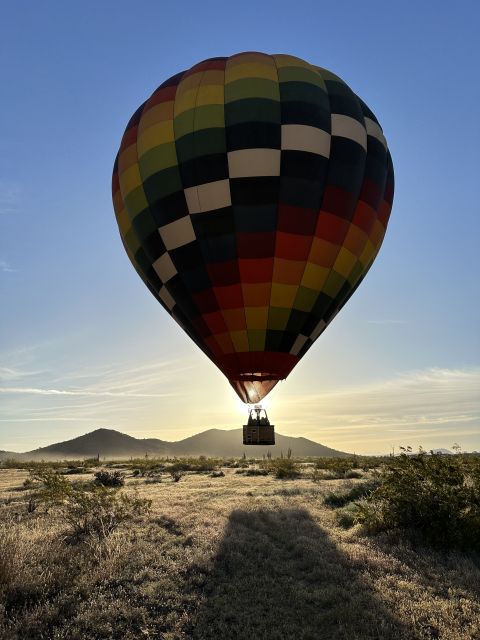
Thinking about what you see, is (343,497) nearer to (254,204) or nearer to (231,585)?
(231,585)

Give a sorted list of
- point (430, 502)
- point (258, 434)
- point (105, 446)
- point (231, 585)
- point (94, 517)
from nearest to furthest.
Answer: point (231, 585) < point (430, 502) < point (94, 517) < point (258, 434) < point (105, 446)

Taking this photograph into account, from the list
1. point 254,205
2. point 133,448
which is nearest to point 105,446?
point 133,448

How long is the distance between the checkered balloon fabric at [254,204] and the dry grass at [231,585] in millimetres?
8113

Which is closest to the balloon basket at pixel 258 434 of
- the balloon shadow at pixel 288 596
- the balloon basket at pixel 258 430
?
the balloon basket at pixel 258 430

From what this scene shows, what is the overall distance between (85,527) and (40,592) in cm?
396

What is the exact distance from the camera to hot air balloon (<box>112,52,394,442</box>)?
17953mm

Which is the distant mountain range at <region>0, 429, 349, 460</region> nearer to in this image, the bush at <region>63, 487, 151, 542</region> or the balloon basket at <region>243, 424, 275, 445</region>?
the balloon basket at <region>243, 424, 275, 445</region>

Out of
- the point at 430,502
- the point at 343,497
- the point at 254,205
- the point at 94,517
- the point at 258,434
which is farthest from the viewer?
the point at 258,434

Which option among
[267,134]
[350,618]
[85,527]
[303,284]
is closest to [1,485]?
[85,527]

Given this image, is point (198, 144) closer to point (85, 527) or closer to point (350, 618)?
point (85, 527)

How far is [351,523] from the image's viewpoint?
1341 cm

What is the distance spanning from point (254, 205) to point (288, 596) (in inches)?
522

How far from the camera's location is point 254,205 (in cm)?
1784

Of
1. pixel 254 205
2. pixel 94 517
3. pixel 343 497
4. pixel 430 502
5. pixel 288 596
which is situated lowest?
pixel 288 596
